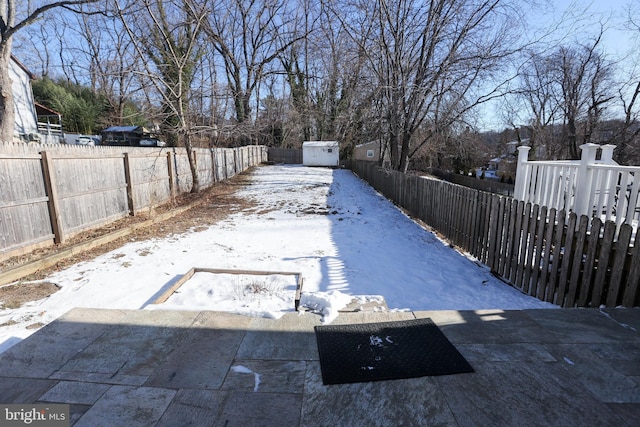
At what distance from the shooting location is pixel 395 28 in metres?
11.5

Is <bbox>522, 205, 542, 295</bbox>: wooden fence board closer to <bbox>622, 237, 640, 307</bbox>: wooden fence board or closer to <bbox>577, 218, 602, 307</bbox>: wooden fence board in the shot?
<bbox>577, 218, 602, 307</bbox>: wooden fence board

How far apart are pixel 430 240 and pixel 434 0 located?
8858mm

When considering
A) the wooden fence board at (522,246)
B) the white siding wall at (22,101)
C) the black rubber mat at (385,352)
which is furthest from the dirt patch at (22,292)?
the white siding wall at (22,101)

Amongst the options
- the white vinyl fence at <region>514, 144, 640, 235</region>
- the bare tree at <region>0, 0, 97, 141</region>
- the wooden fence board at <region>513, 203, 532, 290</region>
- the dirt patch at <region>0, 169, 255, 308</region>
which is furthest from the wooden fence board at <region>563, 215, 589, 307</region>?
the bare tree at <region>0, 0, 97, 141</region>

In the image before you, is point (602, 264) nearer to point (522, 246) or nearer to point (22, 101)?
point (522, 246)

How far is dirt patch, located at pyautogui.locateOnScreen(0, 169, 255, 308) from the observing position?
15.4ft

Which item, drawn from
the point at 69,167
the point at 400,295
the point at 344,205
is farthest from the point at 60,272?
the point at 344,205

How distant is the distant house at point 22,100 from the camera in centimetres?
2016

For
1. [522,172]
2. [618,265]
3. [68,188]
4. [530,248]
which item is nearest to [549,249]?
[530,248]

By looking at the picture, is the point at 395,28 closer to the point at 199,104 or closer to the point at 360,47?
the point at 360,47

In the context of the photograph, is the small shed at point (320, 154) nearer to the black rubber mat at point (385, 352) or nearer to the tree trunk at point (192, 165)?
the tree trunk at point (192, 165)

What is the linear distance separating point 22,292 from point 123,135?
30.7 meters

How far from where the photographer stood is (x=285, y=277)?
4.59 metres

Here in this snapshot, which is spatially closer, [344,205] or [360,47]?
[344,205]
